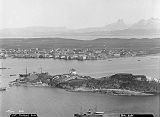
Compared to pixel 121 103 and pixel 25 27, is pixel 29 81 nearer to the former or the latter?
pixel 25 27

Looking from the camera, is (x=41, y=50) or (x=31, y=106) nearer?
(x=31, y=106)

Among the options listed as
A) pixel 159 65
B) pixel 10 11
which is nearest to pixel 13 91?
pixel 10 11

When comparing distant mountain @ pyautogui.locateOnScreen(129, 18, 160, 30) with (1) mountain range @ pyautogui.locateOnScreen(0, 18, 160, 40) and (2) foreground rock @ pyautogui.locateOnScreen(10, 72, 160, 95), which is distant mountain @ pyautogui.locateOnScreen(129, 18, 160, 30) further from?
(2) foreground rock @ pyautogui.locateOnScreen(10, 72, 160, 95)

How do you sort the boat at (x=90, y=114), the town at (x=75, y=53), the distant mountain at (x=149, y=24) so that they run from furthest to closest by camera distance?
the town at (x=75, y=53) → the distant mountain at (x=149, y=24) → the boat at (x=90, y=114)

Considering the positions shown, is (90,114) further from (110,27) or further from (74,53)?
(110,27)

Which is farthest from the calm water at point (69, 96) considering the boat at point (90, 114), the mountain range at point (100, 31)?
the mountain range at point (100, 31)

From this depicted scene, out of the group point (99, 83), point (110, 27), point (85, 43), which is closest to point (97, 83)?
point (99, 83)

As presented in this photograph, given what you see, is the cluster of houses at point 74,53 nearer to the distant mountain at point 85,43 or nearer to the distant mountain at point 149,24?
the distant mountain at point 85,43
